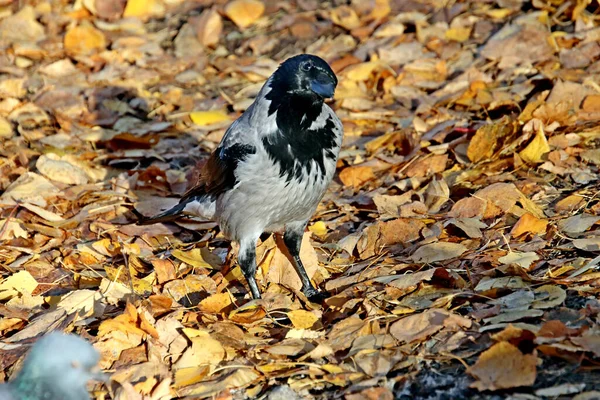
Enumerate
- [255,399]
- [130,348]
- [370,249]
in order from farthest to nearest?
1. [370,249]
2. [130,348]
3. [255,399]

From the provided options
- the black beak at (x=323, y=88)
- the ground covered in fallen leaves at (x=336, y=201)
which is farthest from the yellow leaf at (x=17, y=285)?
the black beak at (x=323, y=88)

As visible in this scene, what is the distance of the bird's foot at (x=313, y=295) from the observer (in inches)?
206

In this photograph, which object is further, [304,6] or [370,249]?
[304,6]

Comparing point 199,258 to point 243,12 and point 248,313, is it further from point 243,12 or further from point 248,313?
point 243,12

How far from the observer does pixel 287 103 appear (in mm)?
5184

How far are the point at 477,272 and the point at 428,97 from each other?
10.4 ft

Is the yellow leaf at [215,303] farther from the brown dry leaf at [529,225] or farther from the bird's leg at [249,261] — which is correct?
the brown dry leaf at [529,225]

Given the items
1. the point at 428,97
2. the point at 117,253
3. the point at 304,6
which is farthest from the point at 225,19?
the point at 117,253

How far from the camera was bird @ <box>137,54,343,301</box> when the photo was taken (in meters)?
5.14

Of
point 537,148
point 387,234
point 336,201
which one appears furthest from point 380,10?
point 387,234

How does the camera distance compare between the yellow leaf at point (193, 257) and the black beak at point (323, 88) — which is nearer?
the black beak at point (323, 88)

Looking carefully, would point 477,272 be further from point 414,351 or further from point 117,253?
point 117,253

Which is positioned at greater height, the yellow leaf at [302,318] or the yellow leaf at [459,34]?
the yellow leaf at [459,34]

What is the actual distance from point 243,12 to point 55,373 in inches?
251
